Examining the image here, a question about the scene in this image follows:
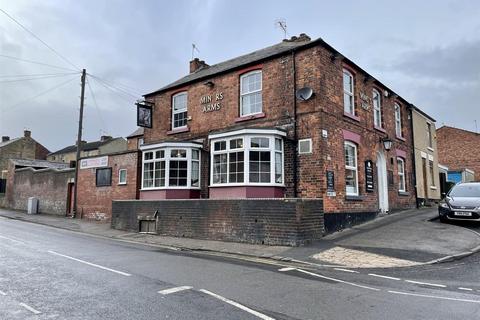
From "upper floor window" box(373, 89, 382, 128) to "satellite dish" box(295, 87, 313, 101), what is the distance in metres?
5.45

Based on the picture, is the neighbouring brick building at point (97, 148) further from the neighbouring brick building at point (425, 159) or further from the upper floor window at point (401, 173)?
the upper floor window at point (401, 173)

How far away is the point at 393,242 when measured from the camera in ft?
37.9

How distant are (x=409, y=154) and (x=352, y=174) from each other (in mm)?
7465

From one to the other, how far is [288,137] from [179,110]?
738 cm

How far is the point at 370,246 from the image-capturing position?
36.7 feet

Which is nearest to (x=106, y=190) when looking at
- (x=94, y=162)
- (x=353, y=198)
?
(x=94, y=162)

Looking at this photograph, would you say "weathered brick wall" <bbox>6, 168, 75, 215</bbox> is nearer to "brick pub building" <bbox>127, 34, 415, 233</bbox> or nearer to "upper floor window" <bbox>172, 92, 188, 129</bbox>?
"upper floor window" <bbox>172, 92, 188, 129</bbox>

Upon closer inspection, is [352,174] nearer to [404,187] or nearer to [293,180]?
[293,180]

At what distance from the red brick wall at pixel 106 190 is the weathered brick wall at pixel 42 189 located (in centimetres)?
220

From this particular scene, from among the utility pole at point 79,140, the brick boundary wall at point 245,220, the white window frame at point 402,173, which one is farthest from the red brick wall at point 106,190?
the white window frame at point 402,173

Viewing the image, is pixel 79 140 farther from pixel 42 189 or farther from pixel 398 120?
pixel 398 120

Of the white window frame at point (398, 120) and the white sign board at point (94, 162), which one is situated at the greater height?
the white window frame at point (398, 120)

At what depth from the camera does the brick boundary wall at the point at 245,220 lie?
11859mm

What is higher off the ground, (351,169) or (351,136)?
(351,136)
